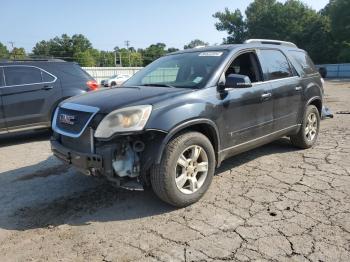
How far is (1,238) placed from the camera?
11.7 feet

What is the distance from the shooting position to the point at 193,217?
386 centimetres

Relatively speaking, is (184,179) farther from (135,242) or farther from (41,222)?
(41,222)

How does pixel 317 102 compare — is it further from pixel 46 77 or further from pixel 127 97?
pixel 46 77

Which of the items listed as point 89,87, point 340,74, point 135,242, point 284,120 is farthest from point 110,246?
point 340,74

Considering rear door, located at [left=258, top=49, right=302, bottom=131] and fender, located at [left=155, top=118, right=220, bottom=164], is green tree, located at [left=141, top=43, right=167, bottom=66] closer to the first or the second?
rear door, located at [left=258, top=49, right=302, bottom=131]

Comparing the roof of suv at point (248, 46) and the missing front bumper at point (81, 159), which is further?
the roof of suv at point (248, 46)

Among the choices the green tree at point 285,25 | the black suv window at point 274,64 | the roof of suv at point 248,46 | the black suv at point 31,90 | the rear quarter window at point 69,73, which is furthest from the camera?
the green tree at point 285,25

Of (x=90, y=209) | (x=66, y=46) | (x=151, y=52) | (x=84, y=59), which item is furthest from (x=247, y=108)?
(x=151, y=52)

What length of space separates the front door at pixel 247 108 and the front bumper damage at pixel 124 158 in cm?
111

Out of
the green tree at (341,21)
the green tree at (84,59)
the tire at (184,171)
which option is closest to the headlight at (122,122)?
the tire at (184,171)

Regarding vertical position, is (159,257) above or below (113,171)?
below

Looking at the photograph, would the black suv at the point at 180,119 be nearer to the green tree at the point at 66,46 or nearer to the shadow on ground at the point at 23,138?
the shadow on ground at the point at 23,138

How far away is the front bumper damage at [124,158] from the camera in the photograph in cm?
367

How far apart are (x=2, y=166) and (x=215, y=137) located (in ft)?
12.3
